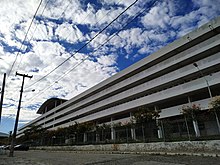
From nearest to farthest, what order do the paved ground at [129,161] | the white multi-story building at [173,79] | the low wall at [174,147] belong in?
the paved ground at [129,161], the low wall at [174,147], the white multi-story building at [173,79]

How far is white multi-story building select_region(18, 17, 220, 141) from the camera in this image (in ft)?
88.3

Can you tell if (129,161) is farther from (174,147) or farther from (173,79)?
(173,79)

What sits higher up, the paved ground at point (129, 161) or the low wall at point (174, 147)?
the low wall at point (174, 147)

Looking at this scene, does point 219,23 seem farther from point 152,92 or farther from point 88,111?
point 88,111

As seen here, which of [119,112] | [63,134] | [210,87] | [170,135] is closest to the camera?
[170,135]

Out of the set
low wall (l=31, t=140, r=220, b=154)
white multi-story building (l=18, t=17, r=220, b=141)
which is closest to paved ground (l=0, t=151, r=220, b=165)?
low wall (l=31, t=140, r=220, b=154)

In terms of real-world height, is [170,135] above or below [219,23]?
below

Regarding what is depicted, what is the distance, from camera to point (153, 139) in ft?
66.1

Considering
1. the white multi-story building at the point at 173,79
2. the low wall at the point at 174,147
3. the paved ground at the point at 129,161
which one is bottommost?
the paved ground at the point at 129,161

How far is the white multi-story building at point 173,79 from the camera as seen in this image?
26922mm

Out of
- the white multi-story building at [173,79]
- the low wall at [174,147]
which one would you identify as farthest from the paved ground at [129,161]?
the white multi-story building at [173,79]

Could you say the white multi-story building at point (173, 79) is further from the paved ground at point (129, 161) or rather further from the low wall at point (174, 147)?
the paved ground at point (129, 161)

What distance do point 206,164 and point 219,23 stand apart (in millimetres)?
22810

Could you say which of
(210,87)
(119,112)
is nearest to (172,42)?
(210,87)
